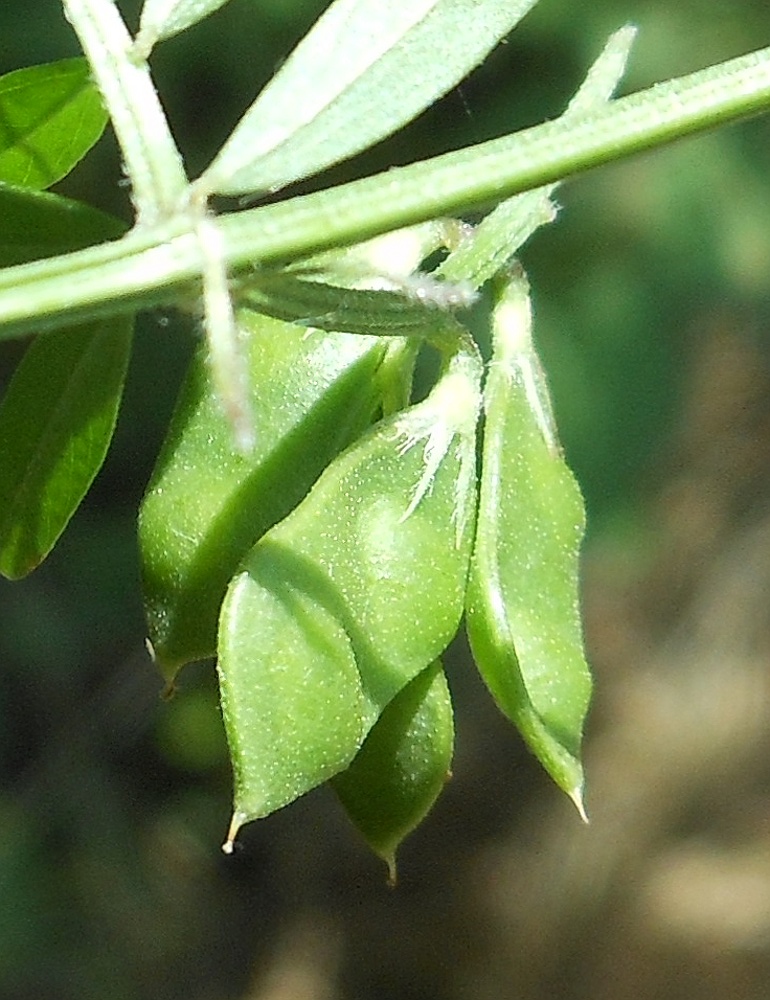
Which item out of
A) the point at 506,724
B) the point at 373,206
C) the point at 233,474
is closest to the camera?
the point at 373,206

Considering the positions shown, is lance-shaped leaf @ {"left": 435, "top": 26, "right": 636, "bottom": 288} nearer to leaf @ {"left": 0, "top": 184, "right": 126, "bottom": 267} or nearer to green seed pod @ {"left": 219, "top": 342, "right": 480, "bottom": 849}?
green seed pod @ {"left": 219, "top": 342, "right": 480, "bottom": 849}

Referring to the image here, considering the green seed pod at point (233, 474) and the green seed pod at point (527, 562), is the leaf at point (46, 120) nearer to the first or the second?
the green seed pod at point (233, 474)

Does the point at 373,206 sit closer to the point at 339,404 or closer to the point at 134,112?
the point at 134,112

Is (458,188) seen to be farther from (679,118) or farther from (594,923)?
(594,923)

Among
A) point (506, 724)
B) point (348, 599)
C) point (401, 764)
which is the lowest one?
point (506, 724)

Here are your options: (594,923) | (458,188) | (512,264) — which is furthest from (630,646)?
(458,188)

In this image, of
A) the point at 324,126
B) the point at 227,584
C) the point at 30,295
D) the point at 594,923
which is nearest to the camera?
the point at 30,295

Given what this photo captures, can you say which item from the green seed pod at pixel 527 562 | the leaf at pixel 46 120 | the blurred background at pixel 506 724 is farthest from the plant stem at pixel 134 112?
the blurred background at pixel 506 724

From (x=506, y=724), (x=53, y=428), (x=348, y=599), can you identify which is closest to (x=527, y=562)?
(x=348, y=599)
